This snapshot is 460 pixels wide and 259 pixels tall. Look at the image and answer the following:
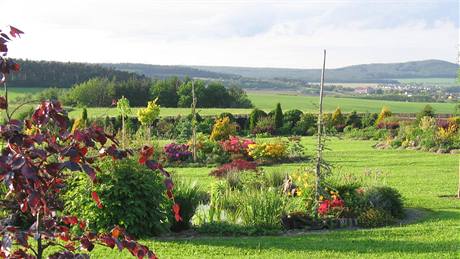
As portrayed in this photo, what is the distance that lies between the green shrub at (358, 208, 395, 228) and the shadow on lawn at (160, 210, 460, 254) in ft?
1.18

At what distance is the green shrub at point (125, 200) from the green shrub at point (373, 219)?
2.81m

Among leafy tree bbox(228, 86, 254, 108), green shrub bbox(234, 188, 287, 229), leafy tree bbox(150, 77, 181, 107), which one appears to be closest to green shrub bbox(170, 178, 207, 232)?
green shrub bbox(234, 188, 287, 229)

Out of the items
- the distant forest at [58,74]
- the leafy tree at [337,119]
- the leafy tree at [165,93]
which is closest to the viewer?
the leafy tree at [337,119]

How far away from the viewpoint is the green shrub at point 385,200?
29.1ft

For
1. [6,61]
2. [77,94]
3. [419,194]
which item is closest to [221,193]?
[419,194]

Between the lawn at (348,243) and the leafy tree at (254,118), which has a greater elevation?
the lawn at (348,243)

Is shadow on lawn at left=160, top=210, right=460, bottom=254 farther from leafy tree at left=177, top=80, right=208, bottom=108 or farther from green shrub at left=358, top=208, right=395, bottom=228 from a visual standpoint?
leafy tree at left=177, top=80, right=208, bottom=108

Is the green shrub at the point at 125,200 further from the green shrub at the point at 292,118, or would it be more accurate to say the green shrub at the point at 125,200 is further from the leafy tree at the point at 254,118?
the green shrub at the point at 292,118

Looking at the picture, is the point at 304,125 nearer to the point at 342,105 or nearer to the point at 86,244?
the point at 86,244

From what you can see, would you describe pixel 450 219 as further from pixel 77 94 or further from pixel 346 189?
pixel 77 94

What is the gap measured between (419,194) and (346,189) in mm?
3438

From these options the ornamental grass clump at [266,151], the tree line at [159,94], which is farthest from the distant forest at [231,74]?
the ornamental grass clump at [266,151]

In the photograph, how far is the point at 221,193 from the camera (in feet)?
32.0

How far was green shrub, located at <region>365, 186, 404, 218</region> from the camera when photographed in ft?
29.1
